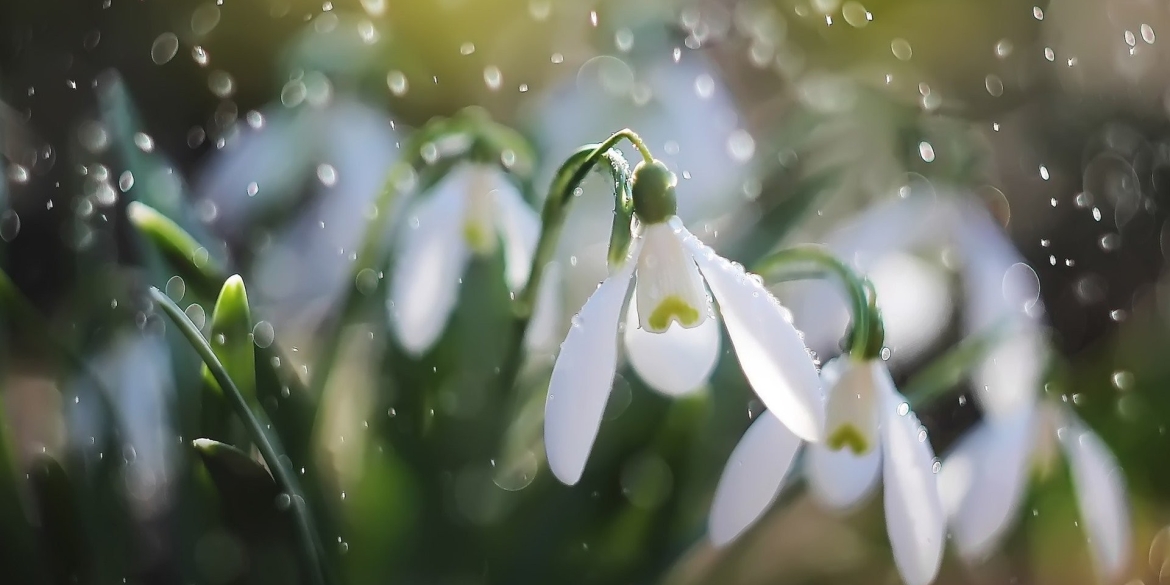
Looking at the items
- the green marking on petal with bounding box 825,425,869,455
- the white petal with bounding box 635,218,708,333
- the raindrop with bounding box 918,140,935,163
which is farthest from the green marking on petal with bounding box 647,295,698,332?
the raindrop with bounding box 918,140,935,163

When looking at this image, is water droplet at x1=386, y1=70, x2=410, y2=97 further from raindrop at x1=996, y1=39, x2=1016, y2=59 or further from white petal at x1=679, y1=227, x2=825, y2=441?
raindrop at x1=996, y1=39, x2=1016, y2=59

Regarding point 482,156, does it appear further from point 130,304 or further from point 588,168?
point 130,304

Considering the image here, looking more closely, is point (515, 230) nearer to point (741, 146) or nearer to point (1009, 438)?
point (741, 146)

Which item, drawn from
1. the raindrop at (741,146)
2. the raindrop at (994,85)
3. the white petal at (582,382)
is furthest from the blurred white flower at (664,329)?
the raindrop at (994,85)

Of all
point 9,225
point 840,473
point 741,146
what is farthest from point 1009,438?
point 9,225

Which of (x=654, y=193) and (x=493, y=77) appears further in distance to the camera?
(x=493, y=77)
